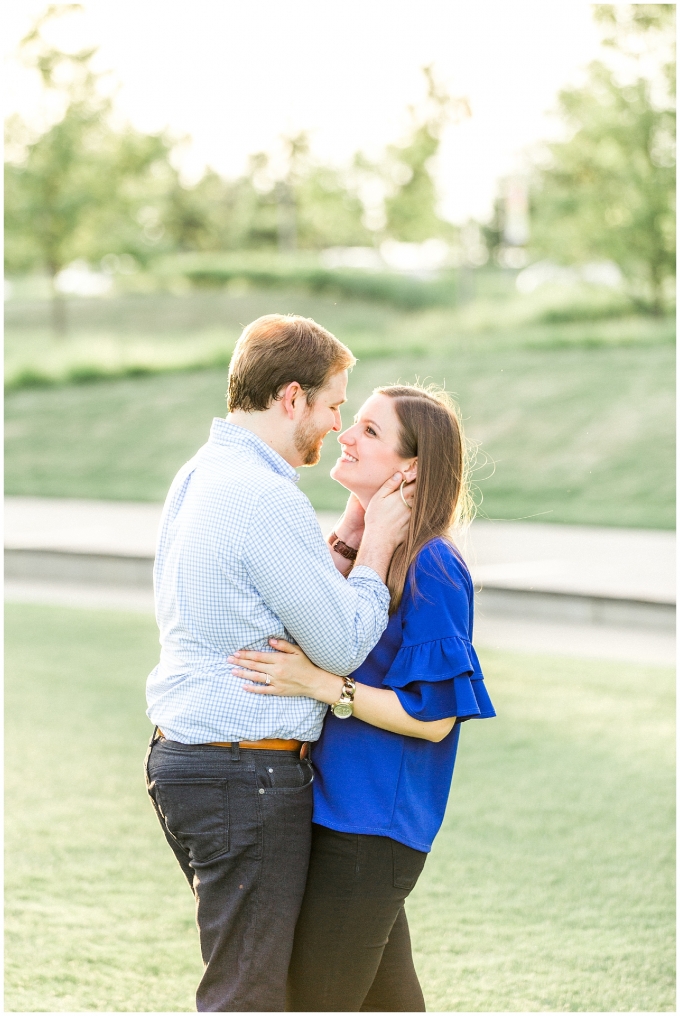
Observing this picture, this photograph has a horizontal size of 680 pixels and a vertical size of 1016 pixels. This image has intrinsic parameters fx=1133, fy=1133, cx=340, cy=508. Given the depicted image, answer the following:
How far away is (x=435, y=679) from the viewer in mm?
2221

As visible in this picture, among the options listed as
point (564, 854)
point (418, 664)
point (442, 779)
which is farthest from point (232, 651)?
point (564, 854)

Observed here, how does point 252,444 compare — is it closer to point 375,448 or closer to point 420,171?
point 375,448

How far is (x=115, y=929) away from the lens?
12.4ft

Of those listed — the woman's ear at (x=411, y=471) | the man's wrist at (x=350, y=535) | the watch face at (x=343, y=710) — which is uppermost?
the woman's ear at (x=411, y=471)

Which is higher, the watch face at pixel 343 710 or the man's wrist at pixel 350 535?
the man's wrist at pixel 350 535

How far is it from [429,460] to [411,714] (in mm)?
521

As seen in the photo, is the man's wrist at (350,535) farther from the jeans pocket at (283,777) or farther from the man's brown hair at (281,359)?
the jeans pocket at (283,777)

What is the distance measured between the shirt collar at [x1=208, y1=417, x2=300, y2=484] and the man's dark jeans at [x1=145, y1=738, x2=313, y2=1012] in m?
0.55

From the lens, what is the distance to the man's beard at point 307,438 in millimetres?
2270

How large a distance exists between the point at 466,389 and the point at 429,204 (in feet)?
48.1

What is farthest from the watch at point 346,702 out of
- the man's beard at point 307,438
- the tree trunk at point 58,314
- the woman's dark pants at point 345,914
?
the tree trunk at point 58,314

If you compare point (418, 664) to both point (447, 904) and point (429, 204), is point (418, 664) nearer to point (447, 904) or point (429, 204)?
point (447, 904)

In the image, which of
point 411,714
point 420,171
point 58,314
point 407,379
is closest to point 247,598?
point 411,714

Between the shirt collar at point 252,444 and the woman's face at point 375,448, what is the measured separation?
0.18m
